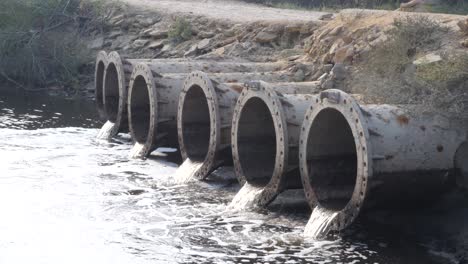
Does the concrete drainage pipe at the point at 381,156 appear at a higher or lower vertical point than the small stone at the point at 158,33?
lower

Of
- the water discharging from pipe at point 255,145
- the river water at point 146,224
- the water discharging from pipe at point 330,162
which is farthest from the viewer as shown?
the water discharging from pipe at point 255,145

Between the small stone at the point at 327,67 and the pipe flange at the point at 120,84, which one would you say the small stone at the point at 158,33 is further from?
the small stone at the point at 327,67

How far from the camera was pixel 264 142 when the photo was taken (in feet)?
42.2

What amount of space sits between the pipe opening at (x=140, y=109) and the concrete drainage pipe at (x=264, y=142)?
4.24 m

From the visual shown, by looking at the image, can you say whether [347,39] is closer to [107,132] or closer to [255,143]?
[255,143]

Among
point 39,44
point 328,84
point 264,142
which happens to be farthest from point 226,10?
point 264,142

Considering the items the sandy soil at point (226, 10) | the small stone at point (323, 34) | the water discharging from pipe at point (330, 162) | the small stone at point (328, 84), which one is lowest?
the water discharging from pipe at point (330, 162)

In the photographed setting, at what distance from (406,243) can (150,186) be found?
4.38 meters

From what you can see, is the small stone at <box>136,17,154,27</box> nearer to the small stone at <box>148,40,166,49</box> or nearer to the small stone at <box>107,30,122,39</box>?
the small stone at <box>107,30,122,39</box>

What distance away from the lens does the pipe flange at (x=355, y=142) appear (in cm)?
964

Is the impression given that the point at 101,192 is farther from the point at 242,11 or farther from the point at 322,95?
the point at 242,11

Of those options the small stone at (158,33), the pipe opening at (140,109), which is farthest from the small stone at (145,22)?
the pipe opening at (140,109)

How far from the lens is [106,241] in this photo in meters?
10.1

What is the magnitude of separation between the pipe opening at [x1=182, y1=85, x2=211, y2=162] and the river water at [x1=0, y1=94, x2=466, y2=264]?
21.1 inches
